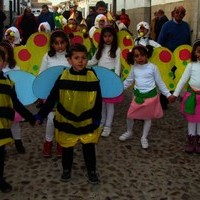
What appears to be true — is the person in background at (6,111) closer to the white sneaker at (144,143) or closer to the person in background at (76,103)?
the person in background at (76,103)

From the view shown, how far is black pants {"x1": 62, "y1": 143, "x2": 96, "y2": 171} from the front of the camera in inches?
149

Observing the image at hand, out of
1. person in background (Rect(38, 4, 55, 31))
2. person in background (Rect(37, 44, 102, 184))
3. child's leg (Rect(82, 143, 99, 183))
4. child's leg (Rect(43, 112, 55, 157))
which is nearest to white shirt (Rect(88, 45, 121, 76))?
child's leg (Rect(43, 112, 55, 157))

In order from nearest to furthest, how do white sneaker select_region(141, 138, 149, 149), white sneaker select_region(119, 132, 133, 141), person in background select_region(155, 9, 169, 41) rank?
1. white sneaker select_region(141, 138, 149, 149)
2. white sneaker select_region(119, 132, 133, 141)
3. person in background select_region(155, 9, 169, 41)

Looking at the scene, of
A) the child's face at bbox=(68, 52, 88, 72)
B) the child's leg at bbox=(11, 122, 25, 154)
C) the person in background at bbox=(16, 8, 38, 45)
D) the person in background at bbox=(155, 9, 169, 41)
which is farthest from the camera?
the person in background at bbox=(16, 8, 38, 45)

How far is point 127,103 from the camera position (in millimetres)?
7074

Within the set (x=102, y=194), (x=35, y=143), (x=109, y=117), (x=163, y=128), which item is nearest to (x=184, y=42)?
(x=163, y=128)

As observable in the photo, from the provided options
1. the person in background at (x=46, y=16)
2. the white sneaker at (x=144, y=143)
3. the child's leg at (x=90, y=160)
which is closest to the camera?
the child's leg at (x=90, y=160)

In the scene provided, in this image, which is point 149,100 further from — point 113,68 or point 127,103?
point 127,103

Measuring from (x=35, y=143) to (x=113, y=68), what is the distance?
4.66 ft

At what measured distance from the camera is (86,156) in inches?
150

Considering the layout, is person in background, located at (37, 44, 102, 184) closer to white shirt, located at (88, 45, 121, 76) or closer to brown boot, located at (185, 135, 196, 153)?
brown boot, located at (185, 135, 196, 153)

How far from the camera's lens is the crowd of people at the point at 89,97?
3641mm

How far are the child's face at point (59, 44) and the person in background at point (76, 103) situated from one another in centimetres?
96

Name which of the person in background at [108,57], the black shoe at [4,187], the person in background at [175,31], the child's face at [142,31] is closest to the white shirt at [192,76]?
the person in background at [108,57]
